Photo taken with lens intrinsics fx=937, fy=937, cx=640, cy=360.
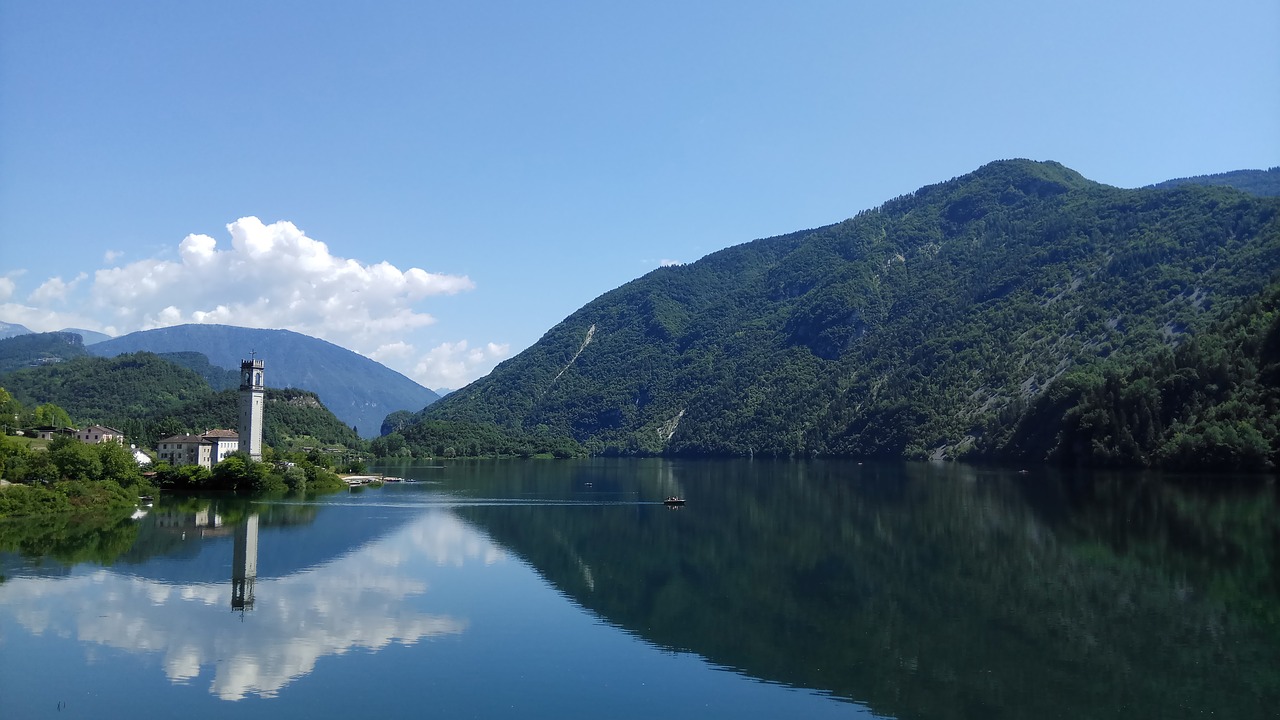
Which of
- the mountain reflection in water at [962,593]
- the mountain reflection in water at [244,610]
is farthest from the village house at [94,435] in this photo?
the mountain reflection in water at [244,610]

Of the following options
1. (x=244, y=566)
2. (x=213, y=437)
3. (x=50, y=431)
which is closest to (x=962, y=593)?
(x=244, y=566)

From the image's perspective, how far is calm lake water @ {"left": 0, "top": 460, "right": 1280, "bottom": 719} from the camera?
2284cm

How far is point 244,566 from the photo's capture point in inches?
1665

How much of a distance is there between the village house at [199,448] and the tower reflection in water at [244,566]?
48.8 meters

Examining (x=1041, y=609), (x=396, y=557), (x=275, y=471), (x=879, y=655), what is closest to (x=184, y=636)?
(x=396, y=557)

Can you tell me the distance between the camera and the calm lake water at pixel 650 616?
22844 millimetres

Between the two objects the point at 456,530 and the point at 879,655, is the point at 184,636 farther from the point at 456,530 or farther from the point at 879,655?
the point at 456,530

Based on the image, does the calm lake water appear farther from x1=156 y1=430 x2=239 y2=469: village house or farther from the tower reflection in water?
x1=156 y1=430 x2=239 y2=469: village house

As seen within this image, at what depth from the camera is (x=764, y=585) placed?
3853 centimetres

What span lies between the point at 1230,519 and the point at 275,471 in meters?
79.0

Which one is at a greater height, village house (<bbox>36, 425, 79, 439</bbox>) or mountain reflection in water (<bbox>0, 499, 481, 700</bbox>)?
village house (<bbox>36, 425, 79, 439</bbox>)

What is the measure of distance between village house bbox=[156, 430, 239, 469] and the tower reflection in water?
48809mm

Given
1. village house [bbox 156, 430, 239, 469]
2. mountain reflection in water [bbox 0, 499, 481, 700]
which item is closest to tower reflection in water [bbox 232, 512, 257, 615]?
mountain reflection in water [bbox 0, 499, 481, 700]

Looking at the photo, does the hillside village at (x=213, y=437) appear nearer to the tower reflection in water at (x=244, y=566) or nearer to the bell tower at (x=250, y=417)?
the bell tower at (x=250, y=417)
